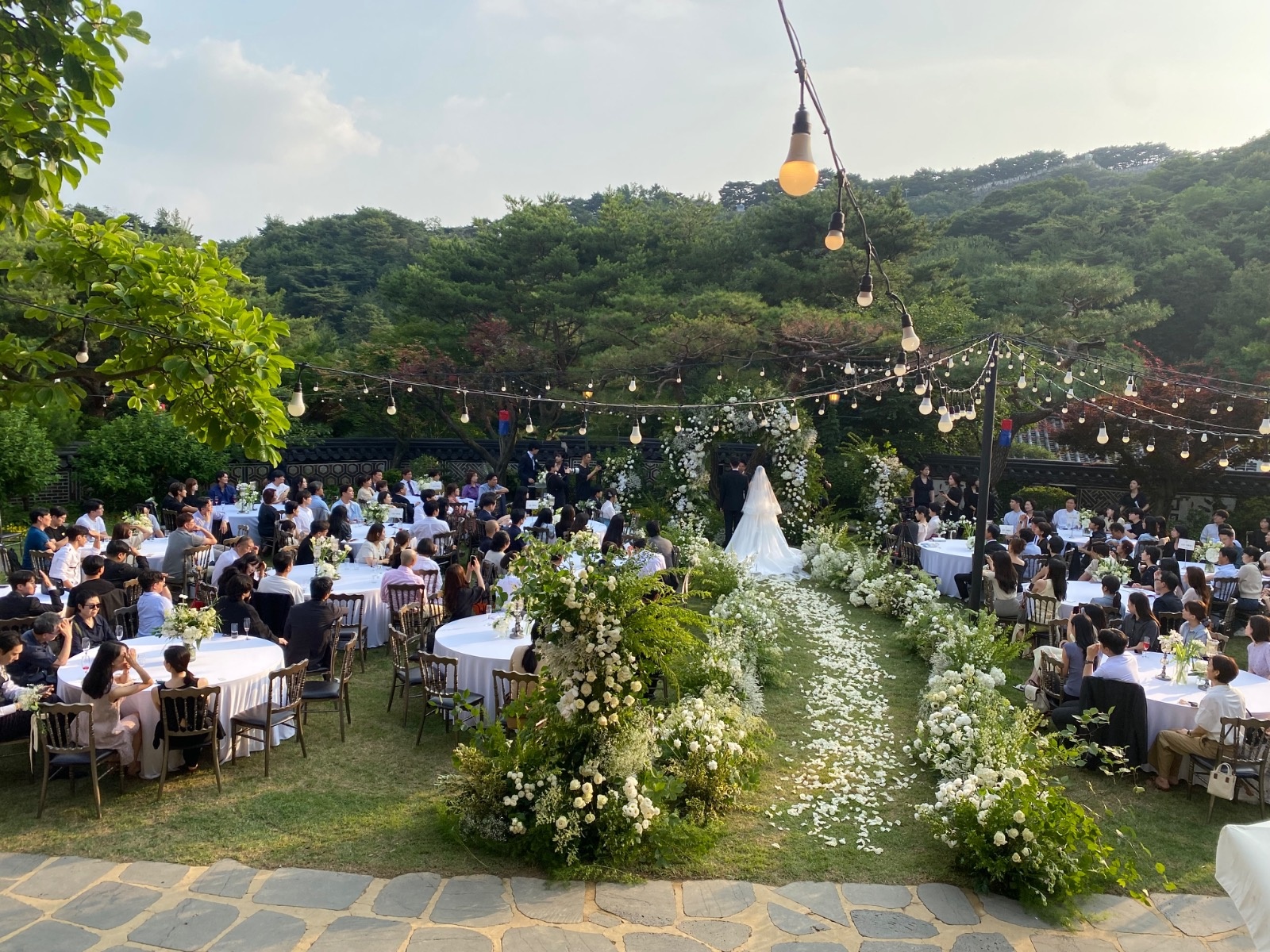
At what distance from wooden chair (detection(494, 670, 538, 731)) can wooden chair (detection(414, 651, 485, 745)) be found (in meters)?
0.24

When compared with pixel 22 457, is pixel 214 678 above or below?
below

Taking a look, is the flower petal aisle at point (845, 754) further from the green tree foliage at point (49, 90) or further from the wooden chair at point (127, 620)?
the wooden chair at point (127, 620)

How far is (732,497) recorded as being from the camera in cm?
1546

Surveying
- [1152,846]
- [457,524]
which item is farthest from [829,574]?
[1152,846]

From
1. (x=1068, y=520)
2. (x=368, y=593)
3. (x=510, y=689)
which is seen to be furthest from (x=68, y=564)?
(x=1068, y=520)

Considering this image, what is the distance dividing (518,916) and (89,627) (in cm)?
502

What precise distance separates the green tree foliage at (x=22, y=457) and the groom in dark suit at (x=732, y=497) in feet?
39.7

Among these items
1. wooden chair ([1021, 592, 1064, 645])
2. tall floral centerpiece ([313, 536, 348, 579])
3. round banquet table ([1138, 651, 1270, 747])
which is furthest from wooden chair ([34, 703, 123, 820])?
wooden chair ([1021, 592, 1064, 645])

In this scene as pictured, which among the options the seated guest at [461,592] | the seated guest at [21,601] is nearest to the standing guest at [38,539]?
the seated guest at [21,601]

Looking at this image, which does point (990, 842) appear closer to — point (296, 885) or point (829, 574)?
point (296, 885)

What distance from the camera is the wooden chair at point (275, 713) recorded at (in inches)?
247

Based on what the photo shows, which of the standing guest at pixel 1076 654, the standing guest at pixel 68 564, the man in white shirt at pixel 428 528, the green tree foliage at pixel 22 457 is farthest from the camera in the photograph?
the green tree foliage at pixel 22 457

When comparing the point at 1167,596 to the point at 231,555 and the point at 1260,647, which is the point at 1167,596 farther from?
the point at 231,555

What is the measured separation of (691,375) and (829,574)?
1056 cm
